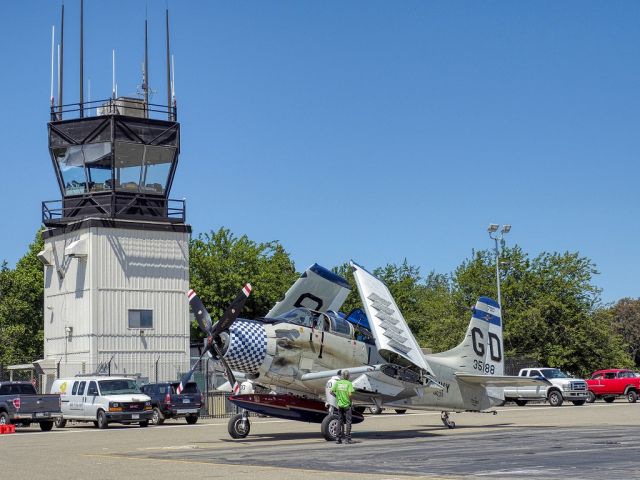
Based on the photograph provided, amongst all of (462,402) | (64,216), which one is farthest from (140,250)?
(462,402)

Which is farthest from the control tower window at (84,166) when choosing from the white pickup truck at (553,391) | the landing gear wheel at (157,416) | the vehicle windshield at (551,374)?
the vehicle windshield at (551,374)

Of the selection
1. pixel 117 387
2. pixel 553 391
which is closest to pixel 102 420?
pixel 117 387

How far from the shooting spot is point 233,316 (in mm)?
24297

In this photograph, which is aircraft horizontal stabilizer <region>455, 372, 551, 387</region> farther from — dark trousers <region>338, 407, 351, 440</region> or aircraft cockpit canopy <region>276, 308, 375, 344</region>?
dark trousers <region>338, 407, 351, 440</region>

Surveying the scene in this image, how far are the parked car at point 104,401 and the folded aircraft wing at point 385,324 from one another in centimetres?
1257

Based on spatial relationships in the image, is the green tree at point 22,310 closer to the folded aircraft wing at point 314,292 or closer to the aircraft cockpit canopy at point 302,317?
the folded aircraft wing at point 314,292

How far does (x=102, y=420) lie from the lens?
3472 centimetres

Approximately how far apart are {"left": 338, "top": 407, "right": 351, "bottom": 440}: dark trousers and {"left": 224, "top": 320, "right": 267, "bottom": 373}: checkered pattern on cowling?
2.49 metres

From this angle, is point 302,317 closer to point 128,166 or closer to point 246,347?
point 246,347

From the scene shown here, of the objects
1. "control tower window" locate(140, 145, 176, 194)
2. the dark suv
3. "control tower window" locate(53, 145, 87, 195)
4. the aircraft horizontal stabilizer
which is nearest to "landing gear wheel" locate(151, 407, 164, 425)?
the dark suv

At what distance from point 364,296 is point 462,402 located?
5.65 m

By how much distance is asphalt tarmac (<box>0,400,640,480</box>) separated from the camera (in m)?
16.0

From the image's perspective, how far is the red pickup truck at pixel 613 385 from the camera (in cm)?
4915

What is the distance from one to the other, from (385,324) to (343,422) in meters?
2.86
